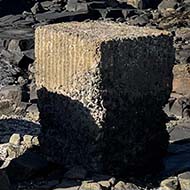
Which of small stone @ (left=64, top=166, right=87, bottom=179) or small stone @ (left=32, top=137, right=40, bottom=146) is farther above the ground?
small stone @ (left=64, top=166, right=87, bottom=179)

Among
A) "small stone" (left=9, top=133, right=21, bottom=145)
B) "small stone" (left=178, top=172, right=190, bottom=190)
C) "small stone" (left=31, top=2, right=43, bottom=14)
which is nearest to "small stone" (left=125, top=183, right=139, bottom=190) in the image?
"small stone" (left=178, top=172, right=190, bottom=190)

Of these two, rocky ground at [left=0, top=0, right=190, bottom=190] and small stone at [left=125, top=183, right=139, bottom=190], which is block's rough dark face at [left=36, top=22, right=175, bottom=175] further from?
small stone at [left=125, top=183, right=139, bottom=190]

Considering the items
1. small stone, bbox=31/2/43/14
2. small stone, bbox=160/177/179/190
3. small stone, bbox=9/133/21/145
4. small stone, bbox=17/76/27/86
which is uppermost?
small stone, bbox=160/177/179/190

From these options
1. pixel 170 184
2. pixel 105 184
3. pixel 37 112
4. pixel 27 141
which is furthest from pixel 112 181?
pixel 37 112

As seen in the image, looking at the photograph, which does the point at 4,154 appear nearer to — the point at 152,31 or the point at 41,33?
the point at 41,33

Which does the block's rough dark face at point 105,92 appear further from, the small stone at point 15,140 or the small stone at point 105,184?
the small stone at point 15,140

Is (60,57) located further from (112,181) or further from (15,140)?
(15,140)

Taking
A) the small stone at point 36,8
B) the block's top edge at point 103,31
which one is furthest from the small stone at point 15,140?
the small stone at point 36,8

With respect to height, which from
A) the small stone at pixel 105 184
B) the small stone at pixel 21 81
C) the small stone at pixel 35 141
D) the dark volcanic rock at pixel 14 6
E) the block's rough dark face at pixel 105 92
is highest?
the block's rough dark face at pixel 105 92

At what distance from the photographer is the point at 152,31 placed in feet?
24.4

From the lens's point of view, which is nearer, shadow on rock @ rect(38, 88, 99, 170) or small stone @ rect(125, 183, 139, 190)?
small stone @ rect(125, 183, 139, 190)

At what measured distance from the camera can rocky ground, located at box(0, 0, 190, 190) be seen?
722 centimetres

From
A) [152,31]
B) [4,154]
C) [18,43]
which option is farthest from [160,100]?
[18,43]

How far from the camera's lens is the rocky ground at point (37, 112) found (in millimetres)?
7223
